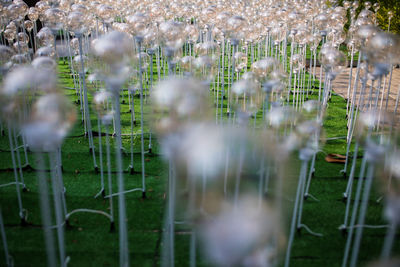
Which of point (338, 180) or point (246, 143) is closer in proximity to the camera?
point (246, 143)

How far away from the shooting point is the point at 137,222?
9.98 feet

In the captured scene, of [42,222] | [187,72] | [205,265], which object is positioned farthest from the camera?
[187,72]

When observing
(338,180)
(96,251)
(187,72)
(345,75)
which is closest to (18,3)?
(187,72)

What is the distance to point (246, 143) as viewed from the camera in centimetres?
152

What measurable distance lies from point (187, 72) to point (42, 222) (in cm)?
178

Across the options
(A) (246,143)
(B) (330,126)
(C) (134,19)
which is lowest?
(B) (330,126)

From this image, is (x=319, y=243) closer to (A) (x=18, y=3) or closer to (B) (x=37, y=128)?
(B) (x=37, y=128)

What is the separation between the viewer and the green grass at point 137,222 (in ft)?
8.69

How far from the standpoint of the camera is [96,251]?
270 cm

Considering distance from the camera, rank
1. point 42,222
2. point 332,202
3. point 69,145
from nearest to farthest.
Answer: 1. point 42,222
2. point 332,202
3. point 69,145

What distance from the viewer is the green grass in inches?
104

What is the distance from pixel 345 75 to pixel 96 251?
22.5 feet

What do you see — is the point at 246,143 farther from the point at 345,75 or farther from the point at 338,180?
the point at 345,75

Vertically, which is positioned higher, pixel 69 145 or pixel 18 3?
pixel 18 3
